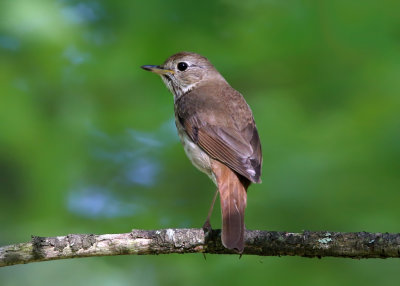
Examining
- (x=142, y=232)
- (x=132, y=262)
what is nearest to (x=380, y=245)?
(x=142, y=232)

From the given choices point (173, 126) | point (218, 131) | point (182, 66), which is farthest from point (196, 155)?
point (182, 66)

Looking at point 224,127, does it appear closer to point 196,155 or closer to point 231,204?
point 196,155

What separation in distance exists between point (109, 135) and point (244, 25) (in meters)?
1.70

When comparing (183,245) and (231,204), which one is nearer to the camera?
(183,245)

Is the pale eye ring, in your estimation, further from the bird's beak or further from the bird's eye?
the bird's beak

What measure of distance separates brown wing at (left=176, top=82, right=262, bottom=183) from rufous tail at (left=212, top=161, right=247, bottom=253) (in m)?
0.09

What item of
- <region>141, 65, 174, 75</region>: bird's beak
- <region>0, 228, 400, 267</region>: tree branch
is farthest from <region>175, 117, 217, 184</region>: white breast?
<region>0, 228, 400, 267</region>: tree branch

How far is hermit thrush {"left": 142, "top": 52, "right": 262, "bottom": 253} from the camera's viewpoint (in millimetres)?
4980

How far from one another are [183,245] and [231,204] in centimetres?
63

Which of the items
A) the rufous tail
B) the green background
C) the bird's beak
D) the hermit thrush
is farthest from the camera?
the bird's beak

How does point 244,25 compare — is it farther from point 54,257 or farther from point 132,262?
point 54,257

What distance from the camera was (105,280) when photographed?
219 inches

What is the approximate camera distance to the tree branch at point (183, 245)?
409 cm

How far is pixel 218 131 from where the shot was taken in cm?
570
